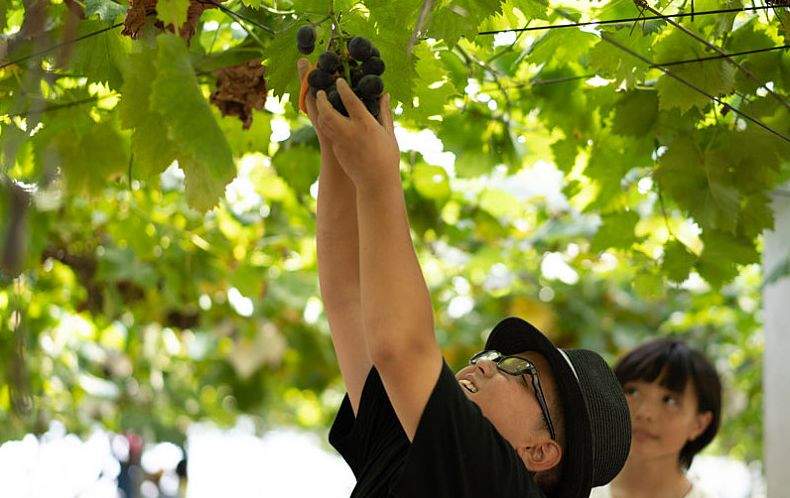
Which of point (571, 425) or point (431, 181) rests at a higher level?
point (431, 181)

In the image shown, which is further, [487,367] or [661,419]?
[661,419]

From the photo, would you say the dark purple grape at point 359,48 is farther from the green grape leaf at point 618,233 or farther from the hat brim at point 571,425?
the green grape leaf at point 618,233

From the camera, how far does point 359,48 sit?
161cm

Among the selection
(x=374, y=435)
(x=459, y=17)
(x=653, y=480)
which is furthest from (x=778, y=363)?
(x=459, y=17)

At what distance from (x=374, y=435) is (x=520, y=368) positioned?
29cm

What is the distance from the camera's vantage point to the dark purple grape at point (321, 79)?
161 centimetres

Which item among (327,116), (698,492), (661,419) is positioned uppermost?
(327,116)

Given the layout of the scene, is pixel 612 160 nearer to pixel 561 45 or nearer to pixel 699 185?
pixel 699 185

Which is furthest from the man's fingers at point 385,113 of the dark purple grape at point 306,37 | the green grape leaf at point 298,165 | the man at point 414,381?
the green grape leaf at point 298,165

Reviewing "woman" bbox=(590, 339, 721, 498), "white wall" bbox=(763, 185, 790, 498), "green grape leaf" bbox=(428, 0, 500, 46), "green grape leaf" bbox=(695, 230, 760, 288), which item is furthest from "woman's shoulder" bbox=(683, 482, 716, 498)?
"green grape leaf" bbox=(428, 0, 500, 46)

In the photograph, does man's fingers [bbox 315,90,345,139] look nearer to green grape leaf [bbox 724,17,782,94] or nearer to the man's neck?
green grape leaf [bbox 724,17,782,94]

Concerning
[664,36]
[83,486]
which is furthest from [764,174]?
[83,486]

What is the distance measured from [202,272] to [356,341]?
2.94 m

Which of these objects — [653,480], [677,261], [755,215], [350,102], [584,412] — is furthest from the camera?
[653,480]
